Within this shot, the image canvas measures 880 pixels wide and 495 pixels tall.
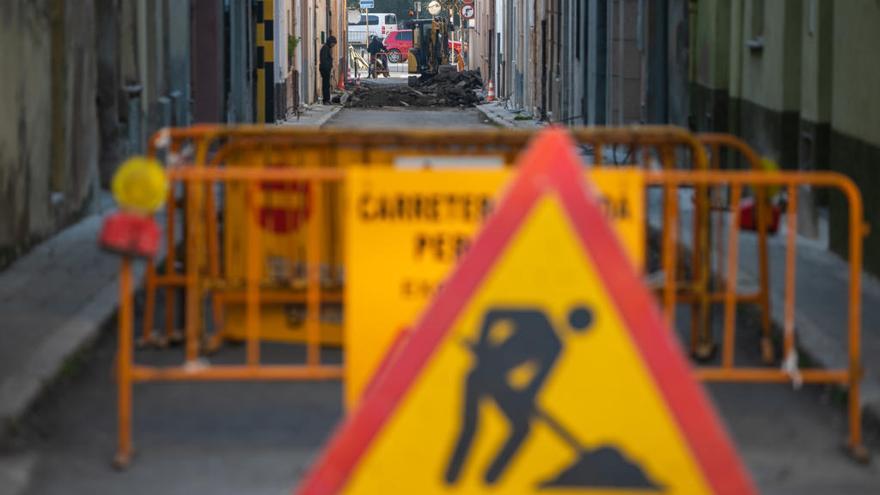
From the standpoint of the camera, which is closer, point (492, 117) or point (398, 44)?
point (492, 117)

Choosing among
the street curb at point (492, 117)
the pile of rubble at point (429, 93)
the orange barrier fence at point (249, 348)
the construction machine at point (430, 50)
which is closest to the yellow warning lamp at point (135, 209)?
the orange barrier fence at point (249, 348)

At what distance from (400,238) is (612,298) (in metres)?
1.79

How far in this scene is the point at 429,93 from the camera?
6838 cm

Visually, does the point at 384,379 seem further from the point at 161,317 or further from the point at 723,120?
the point at 723,120

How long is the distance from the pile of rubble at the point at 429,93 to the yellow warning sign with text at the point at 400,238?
5127 centimetres

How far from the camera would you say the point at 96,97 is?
19.7 m

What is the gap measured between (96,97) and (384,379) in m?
14.5

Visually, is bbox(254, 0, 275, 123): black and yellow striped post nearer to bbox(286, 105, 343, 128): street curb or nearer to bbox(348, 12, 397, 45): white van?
bbox(286, 105, 343, 128): street curb

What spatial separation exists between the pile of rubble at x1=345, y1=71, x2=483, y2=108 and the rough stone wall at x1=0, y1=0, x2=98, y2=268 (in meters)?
40.4

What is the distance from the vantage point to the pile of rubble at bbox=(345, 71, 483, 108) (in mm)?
61094

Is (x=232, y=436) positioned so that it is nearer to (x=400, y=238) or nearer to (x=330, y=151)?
(x=400, y=238)

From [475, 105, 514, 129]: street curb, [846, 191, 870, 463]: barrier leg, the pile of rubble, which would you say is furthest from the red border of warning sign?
the pile of rubble

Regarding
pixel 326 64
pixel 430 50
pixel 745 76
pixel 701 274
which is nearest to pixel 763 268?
pixel 701 274

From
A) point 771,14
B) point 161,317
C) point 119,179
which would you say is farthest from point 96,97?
point 119,179
